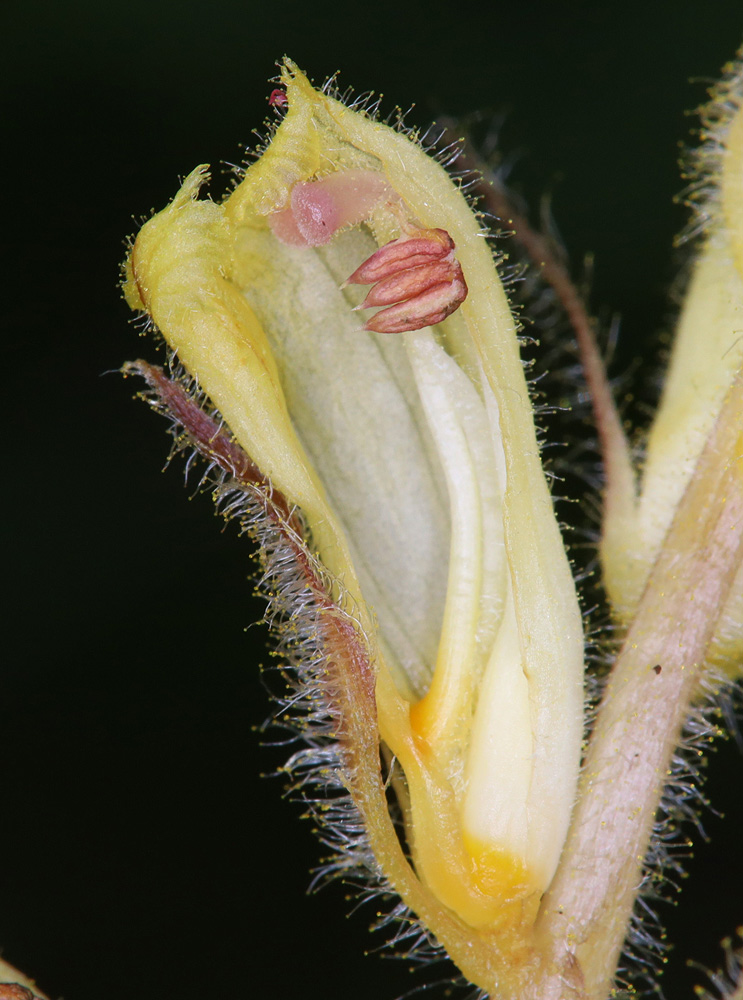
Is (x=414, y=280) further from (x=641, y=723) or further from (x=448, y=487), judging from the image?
(x=641, y=723)

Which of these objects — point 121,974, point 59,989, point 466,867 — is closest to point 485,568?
point 466,867

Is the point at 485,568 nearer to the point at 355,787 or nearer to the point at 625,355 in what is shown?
the point at 355,787

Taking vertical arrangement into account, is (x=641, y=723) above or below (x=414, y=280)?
below

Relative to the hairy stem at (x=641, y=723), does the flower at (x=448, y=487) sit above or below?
above

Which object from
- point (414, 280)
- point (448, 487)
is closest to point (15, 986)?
point (448, 487)

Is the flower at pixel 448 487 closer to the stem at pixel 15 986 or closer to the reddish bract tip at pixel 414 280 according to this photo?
the reddish bract tip at pixel 414 280

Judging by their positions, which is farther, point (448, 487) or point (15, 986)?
point (448, 487)

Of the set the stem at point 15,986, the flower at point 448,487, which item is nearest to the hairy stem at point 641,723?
the flower at point 448,487
